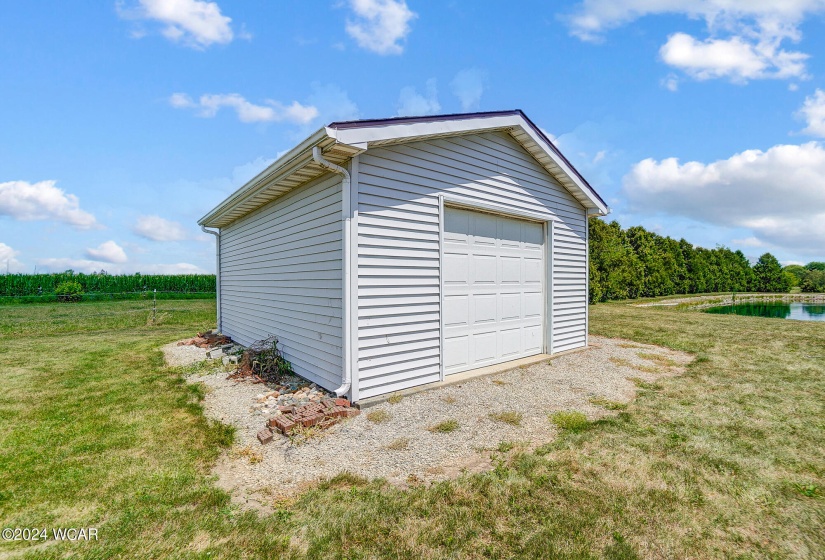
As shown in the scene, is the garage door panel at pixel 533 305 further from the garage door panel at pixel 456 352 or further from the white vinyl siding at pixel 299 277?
the white vinyl siding at pixel 299 277

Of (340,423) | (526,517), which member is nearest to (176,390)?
(340,423)

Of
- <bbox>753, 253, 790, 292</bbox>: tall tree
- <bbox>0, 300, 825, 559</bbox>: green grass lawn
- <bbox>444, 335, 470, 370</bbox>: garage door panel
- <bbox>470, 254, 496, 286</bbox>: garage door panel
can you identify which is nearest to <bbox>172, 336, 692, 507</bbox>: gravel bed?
<bbox>0, 300, 825, 559</bbox>: green grass lawn

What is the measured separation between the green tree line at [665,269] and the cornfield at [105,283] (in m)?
29.3

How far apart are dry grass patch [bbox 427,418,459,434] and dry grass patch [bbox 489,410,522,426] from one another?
0.50 metres

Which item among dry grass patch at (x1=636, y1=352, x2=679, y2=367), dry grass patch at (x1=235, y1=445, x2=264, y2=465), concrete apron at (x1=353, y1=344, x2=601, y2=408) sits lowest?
dry grass patch at (x1=235, y1=445, x2=264, y2=465)

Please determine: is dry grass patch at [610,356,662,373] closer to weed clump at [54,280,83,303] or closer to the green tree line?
the green tree line

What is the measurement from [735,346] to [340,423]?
9.16 m

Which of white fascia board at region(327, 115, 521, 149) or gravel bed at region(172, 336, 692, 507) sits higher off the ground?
white fascia board at region(327, 115, 521, 149)

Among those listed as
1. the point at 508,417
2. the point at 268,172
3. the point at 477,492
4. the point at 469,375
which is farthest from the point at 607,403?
the point at 268,172

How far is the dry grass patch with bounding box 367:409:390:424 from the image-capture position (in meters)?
4.03

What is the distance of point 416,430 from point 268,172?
13.4 feet

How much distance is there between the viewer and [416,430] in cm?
378

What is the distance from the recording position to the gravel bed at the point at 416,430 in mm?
2996

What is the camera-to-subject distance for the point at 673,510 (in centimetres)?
246
